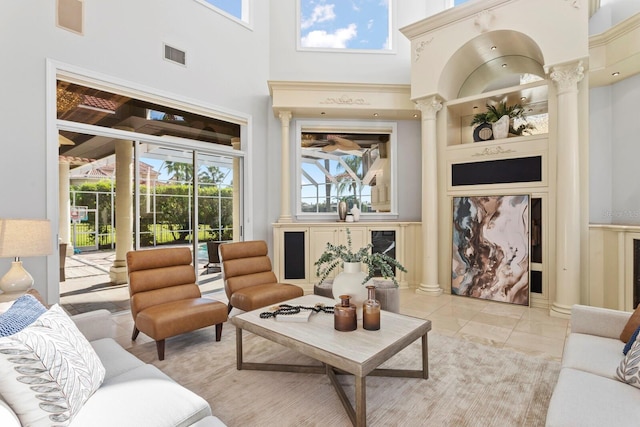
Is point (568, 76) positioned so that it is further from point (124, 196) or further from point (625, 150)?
point (124, 196)

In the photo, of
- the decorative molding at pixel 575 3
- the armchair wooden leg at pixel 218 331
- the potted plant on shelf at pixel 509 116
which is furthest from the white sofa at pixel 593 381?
the decorative molding at pixel 575 3

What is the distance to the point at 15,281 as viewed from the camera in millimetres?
2514

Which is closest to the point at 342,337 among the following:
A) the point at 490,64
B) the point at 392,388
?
the point at 392,388

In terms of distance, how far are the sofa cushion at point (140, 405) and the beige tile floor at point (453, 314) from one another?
5.87 feet

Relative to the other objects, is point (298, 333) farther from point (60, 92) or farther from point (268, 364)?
point (60, 92)

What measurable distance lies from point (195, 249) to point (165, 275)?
1.54 m

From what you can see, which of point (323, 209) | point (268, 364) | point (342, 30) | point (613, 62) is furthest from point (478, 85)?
point (268, 364)

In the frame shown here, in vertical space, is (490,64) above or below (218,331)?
above

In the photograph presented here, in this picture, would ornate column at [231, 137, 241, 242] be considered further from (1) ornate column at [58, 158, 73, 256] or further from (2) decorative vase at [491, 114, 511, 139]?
(2) decorative vase at [491, 114, 511, 139]

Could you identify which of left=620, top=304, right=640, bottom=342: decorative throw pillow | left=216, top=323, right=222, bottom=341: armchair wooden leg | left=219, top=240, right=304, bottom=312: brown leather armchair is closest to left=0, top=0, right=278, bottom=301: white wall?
left=219, top=240, right=304, bottom=312: brown leather armchair

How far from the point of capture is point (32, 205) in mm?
3207

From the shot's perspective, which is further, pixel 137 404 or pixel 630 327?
pixel 630 327

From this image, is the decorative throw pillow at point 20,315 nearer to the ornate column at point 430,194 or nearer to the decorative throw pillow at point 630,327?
the decorative throw pillow at point 630,327

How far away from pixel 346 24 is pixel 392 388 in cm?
574
